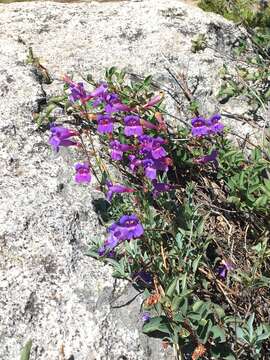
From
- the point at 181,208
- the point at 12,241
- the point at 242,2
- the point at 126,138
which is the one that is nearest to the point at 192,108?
the point at 126,138

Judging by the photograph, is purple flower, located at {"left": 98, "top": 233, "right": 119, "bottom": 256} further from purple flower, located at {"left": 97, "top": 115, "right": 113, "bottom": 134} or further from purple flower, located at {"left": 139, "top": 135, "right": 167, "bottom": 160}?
purple flower, located at {"left": 97, "top": 115, "right": 113, "bottom": 134}

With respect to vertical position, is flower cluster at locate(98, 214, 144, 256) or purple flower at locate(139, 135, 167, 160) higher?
purple flower at locate(139, 135, 167, 160)

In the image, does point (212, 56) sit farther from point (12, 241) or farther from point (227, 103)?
point (12, 241)

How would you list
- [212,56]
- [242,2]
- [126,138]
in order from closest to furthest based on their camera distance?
[126,138] → [212,56] → [242,2]

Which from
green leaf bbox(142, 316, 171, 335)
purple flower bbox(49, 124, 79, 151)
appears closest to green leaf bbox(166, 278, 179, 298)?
green leaf bbox(142, 316, 171, 335)

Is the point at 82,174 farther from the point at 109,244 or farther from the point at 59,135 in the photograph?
the point at 109,244

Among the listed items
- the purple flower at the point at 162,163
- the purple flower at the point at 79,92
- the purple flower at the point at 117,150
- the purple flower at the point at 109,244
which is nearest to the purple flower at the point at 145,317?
the purple flower at the point at 109,244

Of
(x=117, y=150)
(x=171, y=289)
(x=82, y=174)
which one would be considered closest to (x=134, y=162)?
(x=117, y=150)
